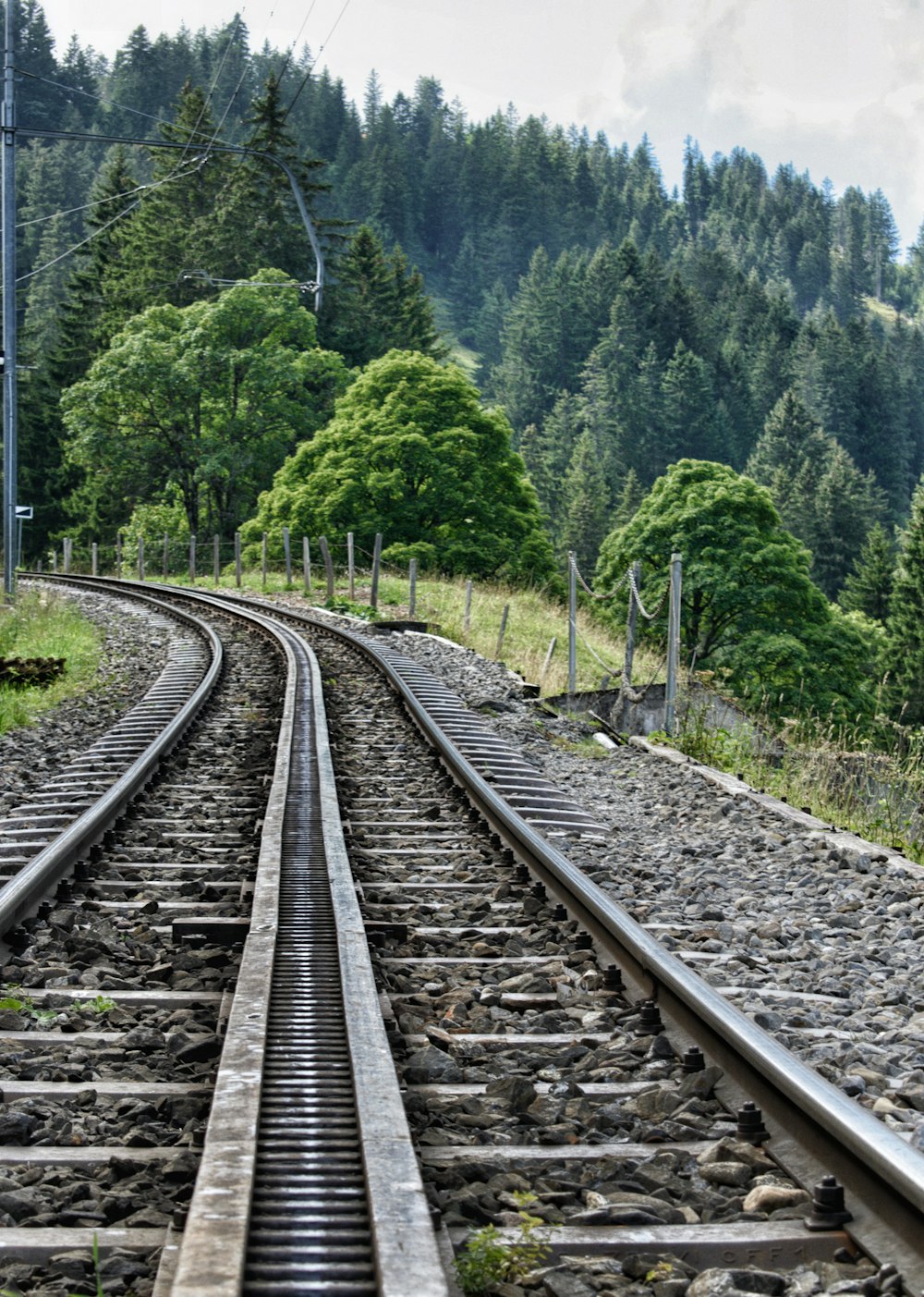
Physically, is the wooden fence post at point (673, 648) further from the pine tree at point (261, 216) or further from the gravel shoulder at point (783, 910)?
the pine tree at point (261, 216)

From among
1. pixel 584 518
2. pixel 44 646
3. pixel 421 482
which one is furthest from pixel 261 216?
pixel 44 646

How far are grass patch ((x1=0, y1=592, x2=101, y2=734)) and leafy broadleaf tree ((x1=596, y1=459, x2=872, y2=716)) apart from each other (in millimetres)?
20381

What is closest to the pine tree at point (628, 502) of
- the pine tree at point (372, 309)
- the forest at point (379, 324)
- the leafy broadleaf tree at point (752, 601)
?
the forest at point (379, 324)

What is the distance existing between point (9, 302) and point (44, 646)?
11155 millimetres

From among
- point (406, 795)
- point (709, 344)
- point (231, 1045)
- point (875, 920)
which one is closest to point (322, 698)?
point (406, 795)

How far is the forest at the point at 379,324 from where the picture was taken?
54125 mm

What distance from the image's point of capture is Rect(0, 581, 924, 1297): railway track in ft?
8.59

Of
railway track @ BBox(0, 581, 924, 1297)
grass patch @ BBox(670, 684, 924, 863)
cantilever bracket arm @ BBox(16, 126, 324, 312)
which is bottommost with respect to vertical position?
grass patch @ BBox(670, 684, 924, 863)

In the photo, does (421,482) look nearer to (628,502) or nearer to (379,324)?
(379,324)

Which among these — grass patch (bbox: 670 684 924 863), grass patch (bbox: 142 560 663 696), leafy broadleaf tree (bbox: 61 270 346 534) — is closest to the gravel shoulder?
grass patch (bbox: 670 684 924 863)

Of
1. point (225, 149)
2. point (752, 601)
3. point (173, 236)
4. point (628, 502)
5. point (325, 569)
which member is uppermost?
point (173, 236)

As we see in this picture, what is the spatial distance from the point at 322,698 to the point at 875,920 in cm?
726

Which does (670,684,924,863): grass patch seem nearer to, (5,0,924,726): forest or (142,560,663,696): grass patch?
(142,560,663,696): grass patch

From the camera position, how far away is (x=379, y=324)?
234 ft
